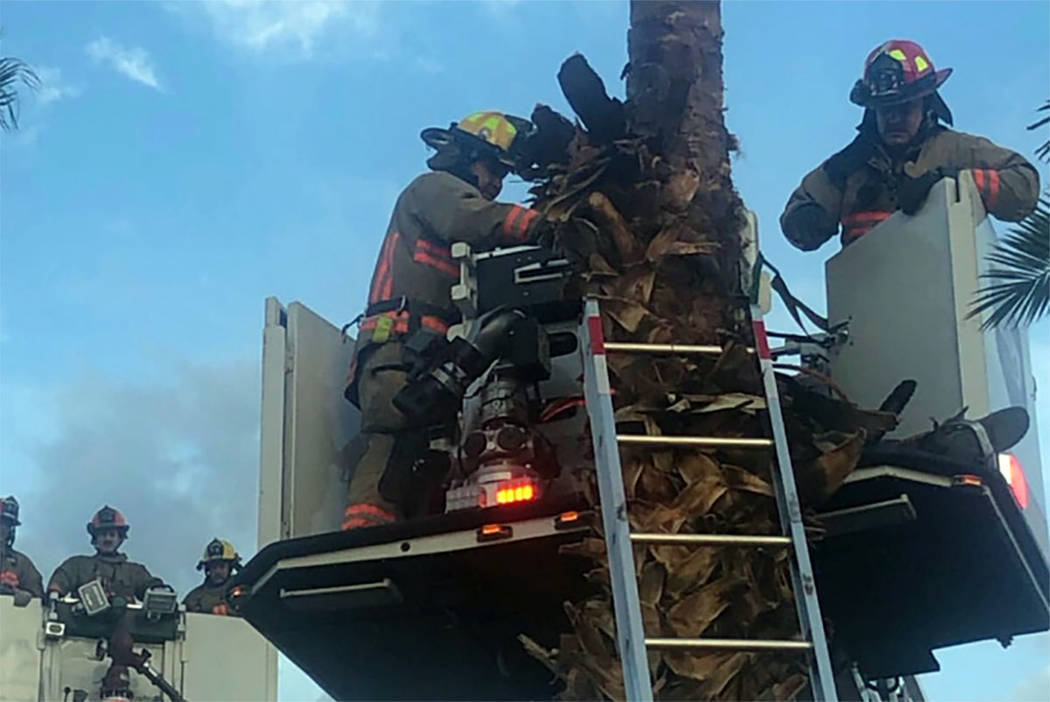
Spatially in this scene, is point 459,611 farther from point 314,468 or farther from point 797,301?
point 797,301

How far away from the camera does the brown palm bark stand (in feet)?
18.7

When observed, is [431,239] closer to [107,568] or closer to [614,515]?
[614,515]

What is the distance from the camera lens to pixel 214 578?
13.0 m

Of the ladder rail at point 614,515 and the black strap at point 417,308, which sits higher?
the black strap at point 417,308

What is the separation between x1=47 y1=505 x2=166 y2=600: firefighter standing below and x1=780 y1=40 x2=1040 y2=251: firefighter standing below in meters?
4.20

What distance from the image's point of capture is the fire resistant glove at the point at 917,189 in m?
7.73

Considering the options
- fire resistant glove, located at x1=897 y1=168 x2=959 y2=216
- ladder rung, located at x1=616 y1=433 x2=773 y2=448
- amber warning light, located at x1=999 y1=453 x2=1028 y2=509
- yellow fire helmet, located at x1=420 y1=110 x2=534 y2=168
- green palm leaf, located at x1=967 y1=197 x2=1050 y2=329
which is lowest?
ladder rung, located at x1=616 y1=433 x2=773 y2=448

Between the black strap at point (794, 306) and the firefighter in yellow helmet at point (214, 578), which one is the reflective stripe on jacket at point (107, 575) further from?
the black strap at point (794, 306)

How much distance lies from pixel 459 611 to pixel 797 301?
75.0 inches

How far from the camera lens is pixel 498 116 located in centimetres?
894

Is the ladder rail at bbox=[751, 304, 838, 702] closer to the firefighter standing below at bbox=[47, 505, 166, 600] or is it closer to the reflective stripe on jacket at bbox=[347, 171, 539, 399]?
the reflective stripe on jacket at bbox=[347, 171, 539, 399]

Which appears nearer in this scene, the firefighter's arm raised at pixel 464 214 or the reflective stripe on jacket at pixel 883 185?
the reflective stripe on jacket at pixel 883 185

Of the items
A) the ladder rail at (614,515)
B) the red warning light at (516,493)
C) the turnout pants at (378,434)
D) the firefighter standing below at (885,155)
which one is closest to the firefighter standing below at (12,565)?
the turnout pants at (378,434)

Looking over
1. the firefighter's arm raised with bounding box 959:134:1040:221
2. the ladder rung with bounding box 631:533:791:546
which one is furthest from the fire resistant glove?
the ladder rung with bounding box 631:533:791:546
